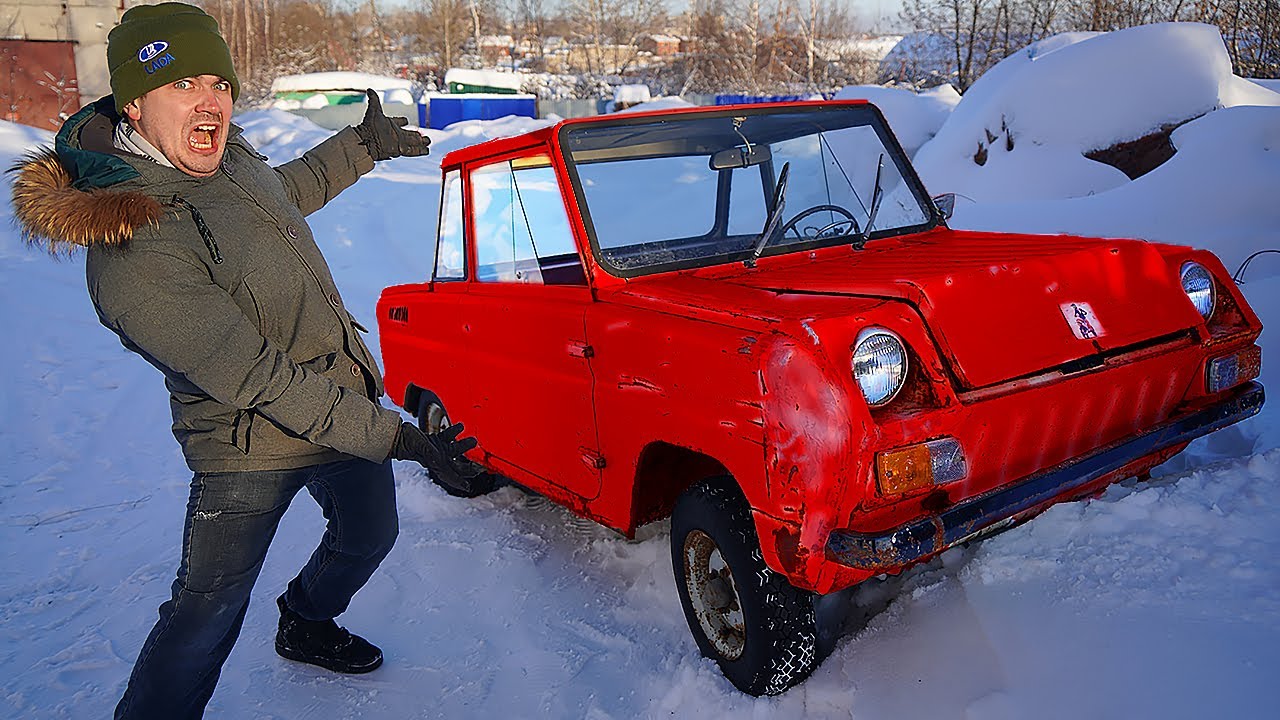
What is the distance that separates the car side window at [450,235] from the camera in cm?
429

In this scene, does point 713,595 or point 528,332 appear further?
point 528,332

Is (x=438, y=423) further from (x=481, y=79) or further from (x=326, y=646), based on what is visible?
(x=481, y=79)

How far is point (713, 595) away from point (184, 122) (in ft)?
6.74

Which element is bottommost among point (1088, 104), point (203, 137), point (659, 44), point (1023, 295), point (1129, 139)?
point (659, 44)

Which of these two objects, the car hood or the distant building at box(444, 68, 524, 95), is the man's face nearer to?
the car hood

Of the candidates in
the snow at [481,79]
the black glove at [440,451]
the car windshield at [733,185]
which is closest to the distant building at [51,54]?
the snow at [481,79]

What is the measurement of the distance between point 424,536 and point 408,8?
48015 mm

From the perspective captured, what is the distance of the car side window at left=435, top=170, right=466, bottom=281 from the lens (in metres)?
4.29

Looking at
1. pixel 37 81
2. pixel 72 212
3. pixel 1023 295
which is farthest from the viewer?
pixel 37 81

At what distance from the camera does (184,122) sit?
2.30m

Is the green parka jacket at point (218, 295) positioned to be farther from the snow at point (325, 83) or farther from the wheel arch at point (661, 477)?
the snow at point (325, 83)

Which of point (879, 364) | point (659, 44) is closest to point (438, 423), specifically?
point (879, 364)

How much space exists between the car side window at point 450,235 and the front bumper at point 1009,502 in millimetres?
2502

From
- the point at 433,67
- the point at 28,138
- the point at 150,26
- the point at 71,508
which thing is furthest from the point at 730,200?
the point at 433,67
